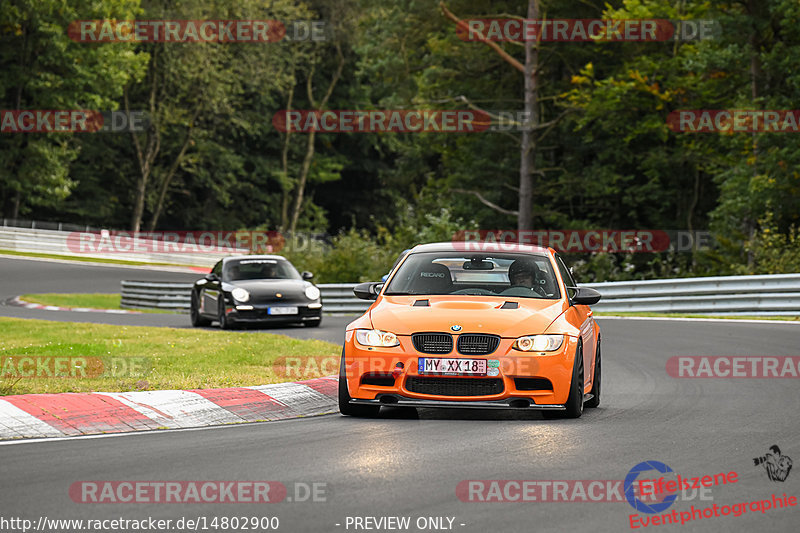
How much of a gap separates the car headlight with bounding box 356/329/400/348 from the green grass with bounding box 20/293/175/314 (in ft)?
76.1

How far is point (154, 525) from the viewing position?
591 centimetres

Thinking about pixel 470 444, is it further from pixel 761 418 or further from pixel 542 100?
pixel 542 100

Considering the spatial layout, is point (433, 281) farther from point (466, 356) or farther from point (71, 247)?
point (71, 247)

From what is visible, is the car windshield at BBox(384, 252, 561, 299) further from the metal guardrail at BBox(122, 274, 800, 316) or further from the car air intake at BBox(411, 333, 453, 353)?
the metal guardrail at BBox(122, 274, 800, 316)

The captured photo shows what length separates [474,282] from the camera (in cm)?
1151

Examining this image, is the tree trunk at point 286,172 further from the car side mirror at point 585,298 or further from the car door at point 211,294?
the car side mirror at point 585,298

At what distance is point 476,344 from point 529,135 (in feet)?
107

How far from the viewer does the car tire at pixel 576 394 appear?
9820 mm

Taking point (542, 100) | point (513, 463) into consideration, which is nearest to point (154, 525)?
point (513, 463)

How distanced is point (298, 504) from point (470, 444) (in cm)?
237

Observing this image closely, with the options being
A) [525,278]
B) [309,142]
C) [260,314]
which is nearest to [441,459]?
[525,278]

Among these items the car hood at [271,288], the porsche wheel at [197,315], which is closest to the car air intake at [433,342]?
the car hood at [271,288]

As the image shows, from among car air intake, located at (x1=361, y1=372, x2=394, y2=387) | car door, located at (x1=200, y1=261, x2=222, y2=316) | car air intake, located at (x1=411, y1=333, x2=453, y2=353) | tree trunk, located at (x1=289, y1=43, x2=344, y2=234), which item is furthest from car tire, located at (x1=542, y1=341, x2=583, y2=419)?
tree trunk, located at (x1=289, y1=43, x2=344, y2=234)

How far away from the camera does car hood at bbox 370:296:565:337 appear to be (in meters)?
9.70
